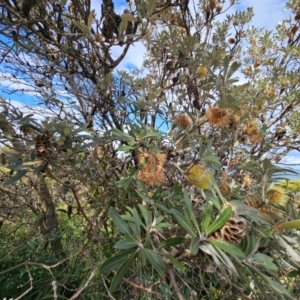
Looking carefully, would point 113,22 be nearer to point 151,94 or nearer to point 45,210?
point 151,94

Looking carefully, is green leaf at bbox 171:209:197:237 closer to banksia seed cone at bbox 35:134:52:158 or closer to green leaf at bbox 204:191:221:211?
green leaf at bbox 204:191:221:211

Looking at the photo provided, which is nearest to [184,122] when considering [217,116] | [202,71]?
[217,116]

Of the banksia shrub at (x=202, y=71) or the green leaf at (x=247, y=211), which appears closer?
the green leaf at (x=247, y=211)

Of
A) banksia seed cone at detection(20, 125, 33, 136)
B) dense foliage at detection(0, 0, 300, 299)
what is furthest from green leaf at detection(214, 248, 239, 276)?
banksia seed cone at detection(20, 125, 33, 136)

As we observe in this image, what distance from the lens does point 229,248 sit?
0.64 meters

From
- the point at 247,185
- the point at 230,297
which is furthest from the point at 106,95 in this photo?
the point at 230,297

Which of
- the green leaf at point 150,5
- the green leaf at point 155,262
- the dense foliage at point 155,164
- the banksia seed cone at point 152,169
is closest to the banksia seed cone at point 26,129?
the dense foliage at point 155,164

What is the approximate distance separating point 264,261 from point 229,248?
0.16m

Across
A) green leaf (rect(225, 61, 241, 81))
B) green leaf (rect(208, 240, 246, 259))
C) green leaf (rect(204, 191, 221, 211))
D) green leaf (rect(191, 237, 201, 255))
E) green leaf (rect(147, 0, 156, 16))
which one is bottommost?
green leaf (rect(208, 240, 246, 259))

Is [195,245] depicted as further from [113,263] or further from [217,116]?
[217,116]

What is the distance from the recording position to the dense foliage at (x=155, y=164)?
780 mm

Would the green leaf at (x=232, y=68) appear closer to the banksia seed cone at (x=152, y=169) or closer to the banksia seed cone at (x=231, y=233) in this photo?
the banksia seed cone at (x=152, y=169)

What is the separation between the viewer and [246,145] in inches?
66.4

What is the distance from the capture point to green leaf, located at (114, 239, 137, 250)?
637 millimetres
